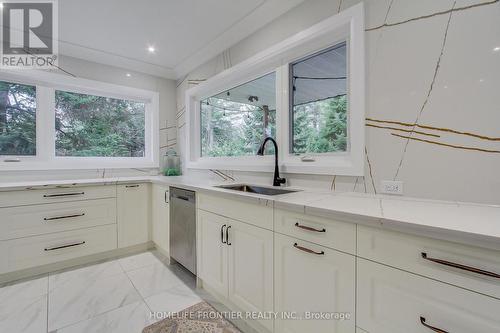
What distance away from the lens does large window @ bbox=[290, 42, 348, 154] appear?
68.1 inches

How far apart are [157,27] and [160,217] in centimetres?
202

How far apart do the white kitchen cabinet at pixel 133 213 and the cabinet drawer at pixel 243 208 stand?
4.20 feet

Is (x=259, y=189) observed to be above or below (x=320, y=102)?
below

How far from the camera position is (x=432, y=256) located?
0.78m

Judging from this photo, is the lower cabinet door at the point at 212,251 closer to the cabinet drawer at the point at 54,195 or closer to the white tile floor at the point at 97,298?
the white tile floor at the point at 97,298

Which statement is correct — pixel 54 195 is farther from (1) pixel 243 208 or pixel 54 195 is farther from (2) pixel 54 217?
(1) pixel 243 208

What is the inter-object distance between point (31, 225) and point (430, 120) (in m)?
3.29

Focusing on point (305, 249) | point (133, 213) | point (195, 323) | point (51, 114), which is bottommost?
point (195, 323)

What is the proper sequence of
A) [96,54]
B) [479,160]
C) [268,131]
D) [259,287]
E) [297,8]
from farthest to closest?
[96,54]
[268,131]
[297,8]
[259,287]
[479,160]

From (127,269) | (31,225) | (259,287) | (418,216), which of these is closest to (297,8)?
(418,216)

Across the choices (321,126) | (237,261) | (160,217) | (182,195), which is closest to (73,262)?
(160,217)

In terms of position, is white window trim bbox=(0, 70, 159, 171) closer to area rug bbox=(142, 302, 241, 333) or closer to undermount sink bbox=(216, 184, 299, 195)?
undermount sink bbox=(216, 184, 299, 195)

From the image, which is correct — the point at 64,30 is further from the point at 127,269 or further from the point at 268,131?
the point at 127,269

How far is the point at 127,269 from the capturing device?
234 centimetres
